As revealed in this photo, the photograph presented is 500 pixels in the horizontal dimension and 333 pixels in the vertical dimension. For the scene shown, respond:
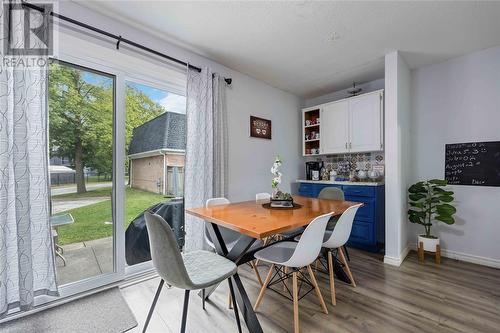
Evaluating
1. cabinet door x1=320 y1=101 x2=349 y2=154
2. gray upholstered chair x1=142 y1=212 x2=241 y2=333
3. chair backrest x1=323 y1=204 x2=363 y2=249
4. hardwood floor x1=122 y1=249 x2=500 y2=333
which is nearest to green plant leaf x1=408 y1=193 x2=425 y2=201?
hardwood floor x1=122 y1=249 x2=500 y2=333

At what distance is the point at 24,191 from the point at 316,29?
2.90 m

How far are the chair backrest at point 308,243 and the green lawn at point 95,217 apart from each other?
1779 mm

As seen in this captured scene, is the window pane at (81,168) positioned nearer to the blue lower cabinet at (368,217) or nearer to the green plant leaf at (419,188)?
the blue lower cabinet at (368,217)

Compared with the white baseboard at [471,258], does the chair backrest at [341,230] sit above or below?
above

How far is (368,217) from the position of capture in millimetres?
3160

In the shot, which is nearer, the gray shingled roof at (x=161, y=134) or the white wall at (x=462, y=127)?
the gray shingled roof at (x=161, y=134)

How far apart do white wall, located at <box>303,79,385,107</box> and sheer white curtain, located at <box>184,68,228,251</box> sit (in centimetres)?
238

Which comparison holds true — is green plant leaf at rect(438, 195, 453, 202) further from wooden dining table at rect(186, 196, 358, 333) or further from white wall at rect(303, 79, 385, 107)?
white wall at rect(303, 79, 385, 107)

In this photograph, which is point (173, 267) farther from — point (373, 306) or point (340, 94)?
point (340, 94)

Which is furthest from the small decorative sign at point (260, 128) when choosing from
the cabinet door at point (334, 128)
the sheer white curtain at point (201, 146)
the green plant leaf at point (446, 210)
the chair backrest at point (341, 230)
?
the green plant leaf at point (446, 210)

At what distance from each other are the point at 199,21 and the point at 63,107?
1.49 meters

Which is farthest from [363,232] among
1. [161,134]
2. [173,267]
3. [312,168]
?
[161,134]

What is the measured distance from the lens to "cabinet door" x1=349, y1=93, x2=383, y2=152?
10.7 ft

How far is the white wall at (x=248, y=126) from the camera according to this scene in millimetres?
2742
